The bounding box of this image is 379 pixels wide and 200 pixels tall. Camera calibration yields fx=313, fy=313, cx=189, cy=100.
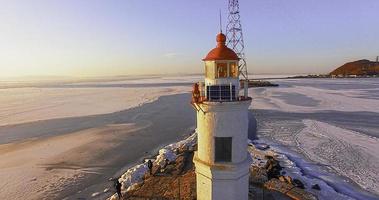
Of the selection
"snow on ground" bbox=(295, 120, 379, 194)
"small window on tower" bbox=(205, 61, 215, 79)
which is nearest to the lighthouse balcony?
"small window on tower" bbox=(205, 61, 215, 79)

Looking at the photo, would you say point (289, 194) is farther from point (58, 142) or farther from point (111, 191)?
point (58, 142)

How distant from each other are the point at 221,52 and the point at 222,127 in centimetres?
161

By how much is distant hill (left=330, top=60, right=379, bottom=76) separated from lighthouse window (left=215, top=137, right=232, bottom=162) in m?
138

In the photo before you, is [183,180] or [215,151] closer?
[215,151]

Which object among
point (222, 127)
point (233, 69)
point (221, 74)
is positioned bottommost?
point (222, 127)

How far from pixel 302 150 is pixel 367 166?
10.7 feet

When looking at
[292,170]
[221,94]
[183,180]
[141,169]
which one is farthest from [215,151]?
[292,170]

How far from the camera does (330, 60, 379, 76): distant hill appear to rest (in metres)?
130

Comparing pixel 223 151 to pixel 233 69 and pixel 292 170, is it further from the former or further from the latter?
pixel 292 170

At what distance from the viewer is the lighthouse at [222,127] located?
6.64 m

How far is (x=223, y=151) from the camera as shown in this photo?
6.99m

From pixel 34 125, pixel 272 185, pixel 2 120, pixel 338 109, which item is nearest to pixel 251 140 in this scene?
pixel 272 185

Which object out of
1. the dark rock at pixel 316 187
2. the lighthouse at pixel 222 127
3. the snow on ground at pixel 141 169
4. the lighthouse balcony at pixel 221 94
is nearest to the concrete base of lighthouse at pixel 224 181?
the lighthouse at pixel 222 127

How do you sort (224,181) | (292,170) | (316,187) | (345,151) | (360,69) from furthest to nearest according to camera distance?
(360,69), (345,151), (292,170), (316,187), (224,181)
